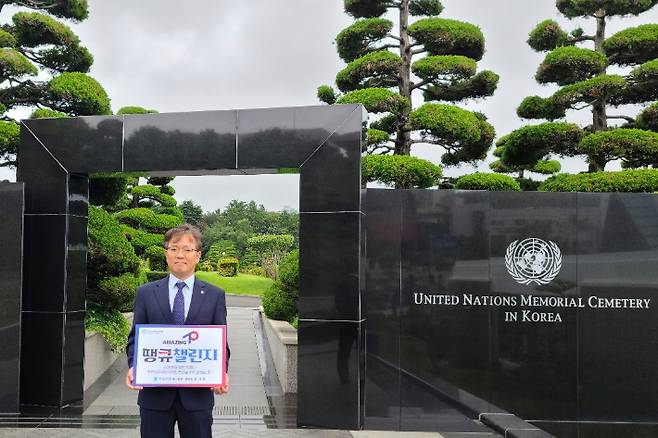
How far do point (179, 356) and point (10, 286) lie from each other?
195 inches

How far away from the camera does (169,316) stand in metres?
3.57

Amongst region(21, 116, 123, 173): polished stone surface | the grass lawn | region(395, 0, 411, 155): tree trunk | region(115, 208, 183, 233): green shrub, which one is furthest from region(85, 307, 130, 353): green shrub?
the grass lawn

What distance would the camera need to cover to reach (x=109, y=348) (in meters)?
10.5

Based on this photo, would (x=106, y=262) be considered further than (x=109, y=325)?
No

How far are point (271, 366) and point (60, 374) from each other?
4344 mm

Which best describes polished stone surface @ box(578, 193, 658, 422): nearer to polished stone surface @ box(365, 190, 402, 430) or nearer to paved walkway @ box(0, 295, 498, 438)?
paved walkway @ box(0, 295, 498, 438)

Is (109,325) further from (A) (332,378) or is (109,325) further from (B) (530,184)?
(B) (530,184)

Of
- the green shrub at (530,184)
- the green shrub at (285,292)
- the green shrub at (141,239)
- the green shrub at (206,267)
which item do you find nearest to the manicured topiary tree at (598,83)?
the green shrub at (530,184)

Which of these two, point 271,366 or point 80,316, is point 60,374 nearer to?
point 80,316

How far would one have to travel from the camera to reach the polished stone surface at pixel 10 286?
24.1 feet

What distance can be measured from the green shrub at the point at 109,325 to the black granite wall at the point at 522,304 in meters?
4.82

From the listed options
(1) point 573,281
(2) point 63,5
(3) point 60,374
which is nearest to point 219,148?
(3) point 60,374

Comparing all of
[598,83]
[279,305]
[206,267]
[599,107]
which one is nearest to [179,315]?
[279,305]

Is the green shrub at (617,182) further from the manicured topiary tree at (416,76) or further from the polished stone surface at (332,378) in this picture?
the polished stone surface at (332,378)
